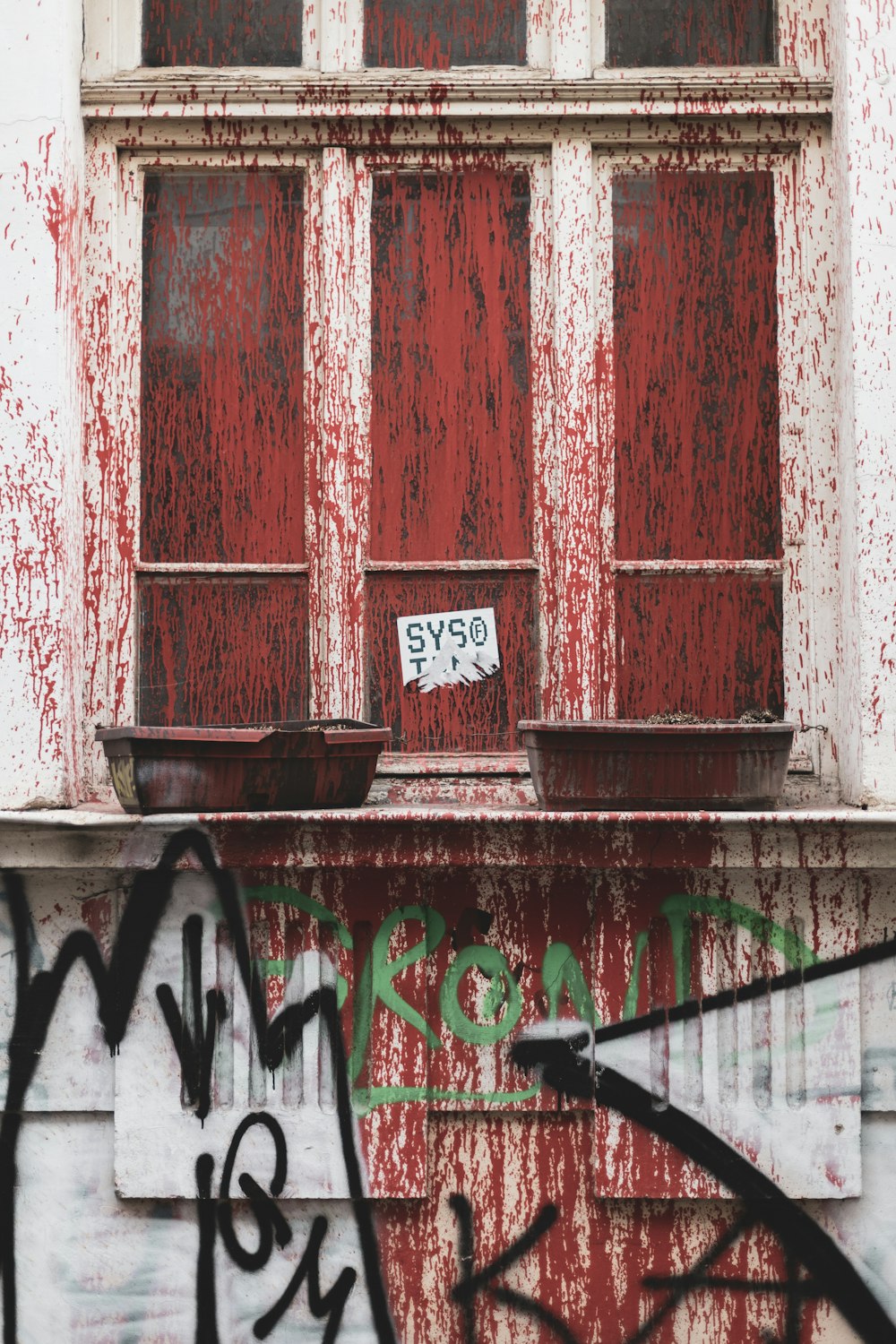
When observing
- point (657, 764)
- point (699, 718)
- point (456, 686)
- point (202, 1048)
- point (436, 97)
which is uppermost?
point (436, 97)

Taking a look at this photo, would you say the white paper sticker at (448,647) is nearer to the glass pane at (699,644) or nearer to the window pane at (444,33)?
the glass pane at (699,644)

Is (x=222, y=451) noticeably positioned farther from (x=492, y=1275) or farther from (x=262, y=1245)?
(x=492, y=1275)

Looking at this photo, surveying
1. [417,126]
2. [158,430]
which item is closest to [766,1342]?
[158,430]

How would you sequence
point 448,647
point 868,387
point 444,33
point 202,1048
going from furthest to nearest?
point 444,33
point 448,647
point 868,387
point 202,1048

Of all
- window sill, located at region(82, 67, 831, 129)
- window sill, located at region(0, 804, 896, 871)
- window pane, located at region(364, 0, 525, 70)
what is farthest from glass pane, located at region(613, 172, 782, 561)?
window sill, located at region(0, 804, 896, 871)

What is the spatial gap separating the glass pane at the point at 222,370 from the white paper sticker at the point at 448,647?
1.41 feet

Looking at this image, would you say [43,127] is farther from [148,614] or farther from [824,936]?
[824,936]

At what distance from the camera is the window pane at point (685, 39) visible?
4.22 metres

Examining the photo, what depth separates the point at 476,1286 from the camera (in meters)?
3.72

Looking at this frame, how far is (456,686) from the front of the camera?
4.14 meters

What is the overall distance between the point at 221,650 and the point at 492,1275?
196 cm

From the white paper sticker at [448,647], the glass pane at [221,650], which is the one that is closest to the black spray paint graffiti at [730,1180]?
the white paper sticker at [448,647]

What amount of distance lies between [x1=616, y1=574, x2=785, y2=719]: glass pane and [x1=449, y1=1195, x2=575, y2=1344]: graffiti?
4.88 ft

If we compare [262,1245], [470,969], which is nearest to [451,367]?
[470,969]
